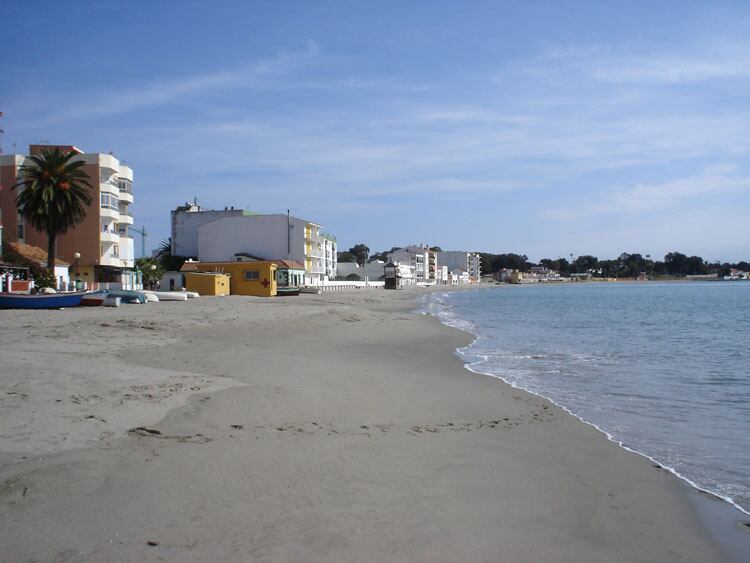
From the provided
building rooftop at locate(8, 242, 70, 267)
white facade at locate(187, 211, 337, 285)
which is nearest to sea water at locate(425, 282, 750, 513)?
building rooftop at locate(8, 242, 70, 267)

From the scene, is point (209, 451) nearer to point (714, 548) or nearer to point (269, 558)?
point (269, 558)

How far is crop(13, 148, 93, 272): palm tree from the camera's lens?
40.1m

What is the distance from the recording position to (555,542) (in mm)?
5195

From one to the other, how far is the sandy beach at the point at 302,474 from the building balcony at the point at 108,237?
4457 centimetres

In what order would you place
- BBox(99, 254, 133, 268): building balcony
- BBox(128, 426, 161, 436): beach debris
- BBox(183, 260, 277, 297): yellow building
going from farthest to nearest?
BBox(183, 260, 277, 297): yellow building → BBox(99, 254, 133, 268): building balcony → BBox(128, 426, 161, 436): beach debris

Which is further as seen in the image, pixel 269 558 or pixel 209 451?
pixel 209 451

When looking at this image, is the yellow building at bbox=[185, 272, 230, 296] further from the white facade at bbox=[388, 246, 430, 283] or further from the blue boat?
the white facade at bbox=[388, 246, 430, 283]

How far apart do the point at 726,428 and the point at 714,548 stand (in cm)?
Result: 550

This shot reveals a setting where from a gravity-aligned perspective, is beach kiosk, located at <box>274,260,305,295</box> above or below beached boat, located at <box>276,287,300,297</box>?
above

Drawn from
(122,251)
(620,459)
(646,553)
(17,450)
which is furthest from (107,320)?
(122,251)

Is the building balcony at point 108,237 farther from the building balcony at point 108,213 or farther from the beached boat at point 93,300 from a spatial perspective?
the beached boat at point 93,300

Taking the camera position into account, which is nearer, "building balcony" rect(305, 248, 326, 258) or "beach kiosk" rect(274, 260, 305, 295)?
"beach kiosk" rect(274, 260, 305, 295)

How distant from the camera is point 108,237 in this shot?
54.1 m

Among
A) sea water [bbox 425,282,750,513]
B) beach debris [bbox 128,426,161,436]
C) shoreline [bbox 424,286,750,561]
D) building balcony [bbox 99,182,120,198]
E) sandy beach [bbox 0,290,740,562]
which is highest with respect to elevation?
building balcony [bbox 99,182,120,198]
